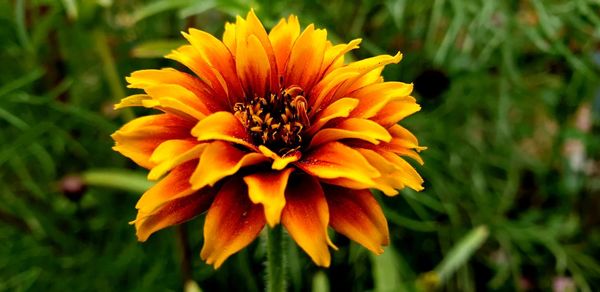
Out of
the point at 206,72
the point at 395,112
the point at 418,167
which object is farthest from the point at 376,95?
the point at 418,167

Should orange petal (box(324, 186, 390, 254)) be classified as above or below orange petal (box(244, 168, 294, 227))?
below

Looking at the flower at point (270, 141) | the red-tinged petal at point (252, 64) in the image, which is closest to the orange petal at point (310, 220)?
the flower at point (270, 141)

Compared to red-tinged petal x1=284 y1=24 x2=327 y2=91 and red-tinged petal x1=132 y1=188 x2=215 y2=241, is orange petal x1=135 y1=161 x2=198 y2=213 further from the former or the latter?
red-tinged petal x1=284 y1=24 x2=327 y2=91

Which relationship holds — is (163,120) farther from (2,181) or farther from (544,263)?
(544,263)

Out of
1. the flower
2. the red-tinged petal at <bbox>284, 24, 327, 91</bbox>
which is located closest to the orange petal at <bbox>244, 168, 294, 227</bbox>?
the flower

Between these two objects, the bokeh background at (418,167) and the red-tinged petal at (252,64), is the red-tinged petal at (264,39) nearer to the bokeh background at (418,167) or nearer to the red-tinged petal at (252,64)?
the red-tinged petal at (252,64)

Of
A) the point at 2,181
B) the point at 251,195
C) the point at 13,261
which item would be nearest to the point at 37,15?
the point at 2,181
